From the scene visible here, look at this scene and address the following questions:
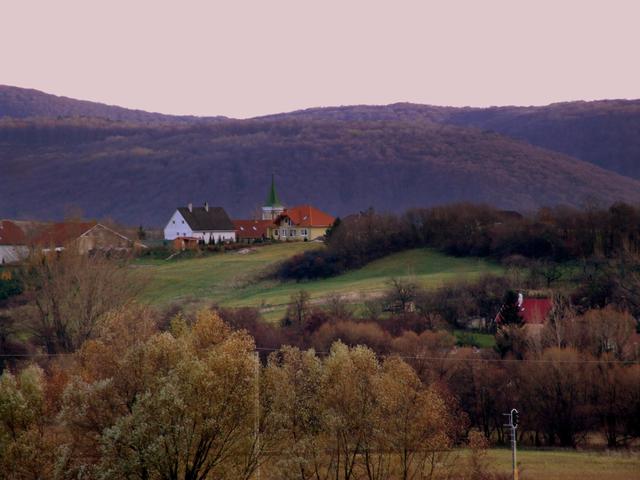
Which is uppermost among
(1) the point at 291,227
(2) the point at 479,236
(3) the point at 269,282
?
A: (2) the point at 479,236

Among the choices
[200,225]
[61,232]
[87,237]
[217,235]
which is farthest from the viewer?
[200,225]

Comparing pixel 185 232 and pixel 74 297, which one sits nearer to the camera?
pixel 74 297

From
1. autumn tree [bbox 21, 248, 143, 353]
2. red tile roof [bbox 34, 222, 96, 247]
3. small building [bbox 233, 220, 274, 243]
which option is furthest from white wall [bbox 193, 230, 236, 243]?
autumn tree [bbox 21, 248, 143, 353]

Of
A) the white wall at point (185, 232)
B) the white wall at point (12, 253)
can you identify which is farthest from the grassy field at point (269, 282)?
the white wall at point (185, 232)

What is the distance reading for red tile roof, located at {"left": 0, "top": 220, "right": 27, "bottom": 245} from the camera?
80.2 metres

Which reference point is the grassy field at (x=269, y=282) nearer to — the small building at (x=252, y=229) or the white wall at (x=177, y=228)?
the small building at (x=252, y=229)

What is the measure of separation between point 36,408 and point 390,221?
4809cm

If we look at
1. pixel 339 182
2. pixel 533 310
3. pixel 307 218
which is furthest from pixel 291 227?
pixel 339 182

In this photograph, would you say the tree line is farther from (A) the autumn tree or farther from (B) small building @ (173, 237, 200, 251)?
(A) the autumn tree

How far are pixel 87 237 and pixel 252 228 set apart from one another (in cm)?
2822

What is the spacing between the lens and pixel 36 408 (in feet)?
105

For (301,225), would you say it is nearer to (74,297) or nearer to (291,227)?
(291,227)

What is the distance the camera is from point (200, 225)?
333 feet

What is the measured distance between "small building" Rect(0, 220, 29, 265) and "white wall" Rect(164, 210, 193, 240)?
1925 cm
